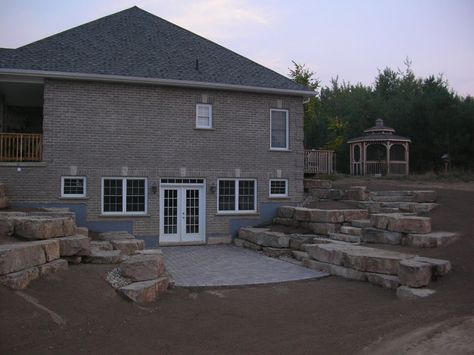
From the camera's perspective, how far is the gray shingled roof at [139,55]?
16.3 metres

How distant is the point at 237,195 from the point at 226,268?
6.06 m

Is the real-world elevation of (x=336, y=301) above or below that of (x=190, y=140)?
below

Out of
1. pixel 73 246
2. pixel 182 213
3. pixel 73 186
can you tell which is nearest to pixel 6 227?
pixel 73 246

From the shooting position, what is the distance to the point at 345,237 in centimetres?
1384

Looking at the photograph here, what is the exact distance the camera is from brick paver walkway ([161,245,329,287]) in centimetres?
1087

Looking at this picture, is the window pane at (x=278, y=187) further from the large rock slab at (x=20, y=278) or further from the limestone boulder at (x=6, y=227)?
the large rock slab at (x=20, y=278)

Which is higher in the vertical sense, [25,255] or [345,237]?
[25,255]

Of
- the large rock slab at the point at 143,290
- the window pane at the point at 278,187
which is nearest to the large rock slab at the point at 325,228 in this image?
the window pane at the point at 278,187

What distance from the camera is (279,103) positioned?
19094 mm

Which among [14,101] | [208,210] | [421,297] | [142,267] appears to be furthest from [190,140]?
[421,297]

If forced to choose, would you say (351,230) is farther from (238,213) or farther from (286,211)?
(238,213)

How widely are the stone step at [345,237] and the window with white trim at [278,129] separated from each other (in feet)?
18.5

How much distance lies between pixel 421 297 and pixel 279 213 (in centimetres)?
1021

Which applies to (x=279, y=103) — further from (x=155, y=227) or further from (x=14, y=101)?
(x=14, y=101)
